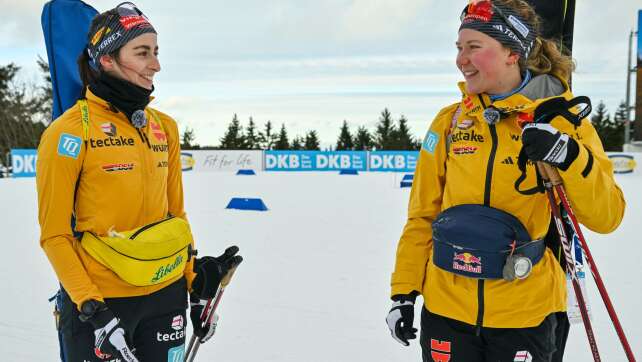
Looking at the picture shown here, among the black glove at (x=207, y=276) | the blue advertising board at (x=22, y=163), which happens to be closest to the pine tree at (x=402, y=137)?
the blue advertising board at (x=22, y=163)

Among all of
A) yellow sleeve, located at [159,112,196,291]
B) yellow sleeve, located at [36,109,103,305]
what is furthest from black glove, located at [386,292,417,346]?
yellow sleeve, located at [36,109,103,305]

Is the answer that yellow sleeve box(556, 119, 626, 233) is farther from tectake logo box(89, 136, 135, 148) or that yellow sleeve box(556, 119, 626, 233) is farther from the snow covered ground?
the snow covered ground

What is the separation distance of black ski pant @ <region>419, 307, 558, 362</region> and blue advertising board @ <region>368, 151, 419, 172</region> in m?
29.1

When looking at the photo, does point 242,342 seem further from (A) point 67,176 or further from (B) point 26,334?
(A) point 67,176

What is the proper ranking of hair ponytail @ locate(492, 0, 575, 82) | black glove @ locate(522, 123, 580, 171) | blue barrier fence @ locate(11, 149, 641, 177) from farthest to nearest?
1. blue barrier fence @ locate(11, 149, 641, 177)
2. hair ponytail @ locate(492, 0, 575, 82)
3. black glove @ locate(522, 123, 580, 171)

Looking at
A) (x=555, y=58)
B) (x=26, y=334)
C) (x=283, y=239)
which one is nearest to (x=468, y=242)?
(x=555, y=58)

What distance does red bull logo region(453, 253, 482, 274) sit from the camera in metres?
2.14

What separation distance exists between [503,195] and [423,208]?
36 cm

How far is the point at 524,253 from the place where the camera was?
2123 mm

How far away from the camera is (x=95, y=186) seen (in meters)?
2.34

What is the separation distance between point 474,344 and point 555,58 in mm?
1150

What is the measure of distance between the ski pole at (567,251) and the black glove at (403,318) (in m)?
0.61

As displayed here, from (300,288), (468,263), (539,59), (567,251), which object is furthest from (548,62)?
(300,288)

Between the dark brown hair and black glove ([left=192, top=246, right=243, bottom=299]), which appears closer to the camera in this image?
the dark brown hair
